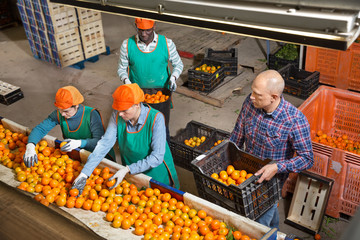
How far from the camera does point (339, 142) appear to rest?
18.4 feet

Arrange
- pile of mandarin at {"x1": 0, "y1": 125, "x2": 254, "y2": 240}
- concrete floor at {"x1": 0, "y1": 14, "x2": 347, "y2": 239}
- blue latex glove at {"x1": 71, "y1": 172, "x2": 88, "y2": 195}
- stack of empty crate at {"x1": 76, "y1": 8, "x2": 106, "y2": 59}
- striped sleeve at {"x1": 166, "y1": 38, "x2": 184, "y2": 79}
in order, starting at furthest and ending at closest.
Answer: stack of empty crate at {"x1": 76, "y1": 8, "x2": 106, "y2": 59}, concrete floor at {"x1": 0, "y1": 14, "x2": 347, "y2": 239}, striped sleeve at {"x1": 166, "y1": 38, "x2": 184, "y2": 79}, blue latex glove at {"x1": 71, "y1": 172, "x2": 88, "y2": 195}, pile of mandarin at {"x1": 0, "y1": 125, "x2": 254, "y2": 240}

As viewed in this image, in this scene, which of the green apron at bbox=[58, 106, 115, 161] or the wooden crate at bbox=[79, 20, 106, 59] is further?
the wooden crate at bbox=[79, 20, 106, 59]

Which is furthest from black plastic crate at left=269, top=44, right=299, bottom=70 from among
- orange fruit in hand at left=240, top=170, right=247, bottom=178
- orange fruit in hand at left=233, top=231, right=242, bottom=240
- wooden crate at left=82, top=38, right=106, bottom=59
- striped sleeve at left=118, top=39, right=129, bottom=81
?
orange fruit in hand at left=233, top=231, right=242, bottom=240

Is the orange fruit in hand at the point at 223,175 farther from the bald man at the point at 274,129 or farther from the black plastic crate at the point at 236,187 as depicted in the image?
the bald man at the point at 274,129

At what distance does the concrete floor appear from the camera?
7188 millimetres

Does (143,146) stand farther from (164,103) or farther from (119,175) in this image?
(164,103)

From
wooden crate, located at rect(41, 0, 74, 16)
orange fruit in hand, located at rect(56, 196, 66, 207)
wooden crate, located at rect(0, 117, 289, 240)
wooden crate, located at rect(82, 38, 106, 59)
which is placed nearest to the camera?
wooden crate, located at rect(0, 117, 289, 240)

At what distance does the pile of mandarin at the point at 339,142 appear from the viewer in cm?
546

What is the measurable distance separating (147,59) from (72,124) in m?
1.61

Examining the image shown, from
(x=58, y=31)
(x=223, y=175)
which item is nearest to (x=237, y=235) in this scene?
(x=223, y=175)

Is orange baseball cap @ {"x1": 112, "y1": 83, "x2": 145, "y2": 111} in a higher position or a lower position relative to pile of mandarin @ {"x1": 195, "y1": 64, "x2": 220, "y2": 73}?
higher

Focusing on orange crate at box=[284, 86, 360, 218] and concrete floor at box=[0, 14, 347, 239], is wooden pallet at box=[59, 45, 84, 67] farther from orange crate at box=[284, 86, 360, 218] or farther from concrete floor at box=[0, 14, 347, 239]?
orange crate at box=[284, 86, 360, 218]

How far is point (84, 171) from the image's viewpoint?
144 inches

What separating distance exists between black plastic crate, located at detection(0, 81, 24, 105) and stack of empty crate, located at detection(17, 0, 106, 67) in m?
1.53
